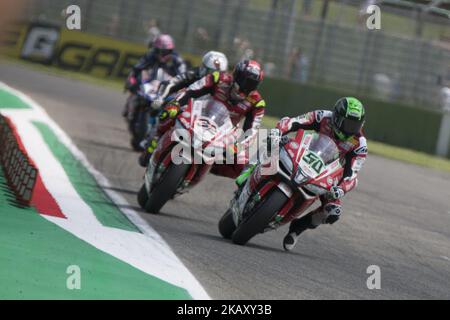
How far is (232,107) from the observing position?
38.8 feet

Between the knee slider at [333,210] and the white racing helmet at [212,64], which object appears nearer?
the knee slider at [333,210]

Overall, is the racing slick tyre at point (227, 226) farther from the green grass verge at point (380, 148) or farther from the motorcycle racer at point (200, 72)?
the green grass verge at point (380, 148)

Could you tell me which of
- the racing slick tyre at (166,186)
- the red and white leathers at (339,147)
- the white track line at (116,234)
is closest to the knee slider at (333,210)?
the red and white leathers at (339,147)

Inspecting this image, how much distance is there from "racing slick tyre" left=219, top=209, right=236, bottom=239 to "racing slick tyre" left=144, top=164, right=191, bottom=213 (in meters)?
0.66

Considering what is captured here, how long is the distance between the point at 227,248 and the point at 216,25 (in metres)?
25.7

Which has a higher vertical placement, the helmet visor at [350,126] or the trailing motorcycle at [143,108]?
the helmet visor at [350,126]

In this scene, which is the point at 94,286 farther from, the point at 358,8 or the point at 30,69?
the point at 30,69

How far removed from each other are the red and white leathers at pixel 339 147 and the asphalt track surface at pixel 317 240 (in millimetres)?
422

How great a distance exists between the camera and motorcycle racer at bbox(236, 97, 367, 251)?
10289 millimetres

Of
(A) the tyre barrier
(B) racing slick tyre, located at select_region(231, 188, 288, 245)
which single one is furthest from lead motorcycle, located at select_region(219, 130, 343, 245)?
(A) the tyre barrier

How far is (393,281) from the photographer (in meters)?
9.59

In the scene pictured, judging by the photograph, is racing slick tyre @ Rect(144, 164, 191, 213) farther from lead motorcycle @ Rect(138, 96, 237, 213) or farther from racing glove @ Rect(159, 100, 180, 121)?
racing glove @ Rect(159, 100, 180, 121)

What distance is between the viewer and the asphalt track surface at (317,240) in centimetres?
862
